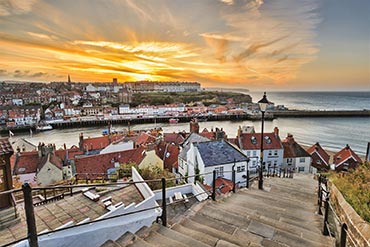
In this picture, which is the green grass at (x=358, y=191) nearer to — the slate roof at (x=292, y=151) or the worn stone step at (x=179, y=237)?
the worn stone step at (x=179, y=237)

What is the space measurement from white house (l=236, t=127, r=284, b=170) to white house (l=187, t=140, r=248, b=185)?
6.32 m

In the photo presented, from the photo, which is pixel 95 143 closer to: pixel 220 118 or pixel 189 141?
pixel 189 141

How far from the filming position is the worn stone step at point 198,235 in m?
2.92

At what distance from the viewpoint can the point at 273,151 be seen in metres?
23.7

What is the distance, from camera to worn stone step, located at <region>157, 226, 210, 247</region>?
2766 mm

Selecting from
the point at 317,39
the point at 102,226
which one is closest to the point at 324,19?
the point at 317,39

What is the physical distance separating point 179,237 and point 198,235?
30cm

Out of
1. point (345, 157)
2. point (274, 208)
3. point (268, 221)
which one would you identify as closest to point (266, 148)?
point (345, 157)

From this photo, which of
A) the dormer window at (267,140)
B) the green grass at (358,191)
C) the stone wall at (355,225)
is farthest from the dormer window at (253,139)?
the stone wall at (355,225)

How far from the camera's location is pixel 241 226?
12.2 ft

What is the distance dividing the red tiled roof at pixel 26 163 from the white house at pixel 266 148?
21720 millimetres

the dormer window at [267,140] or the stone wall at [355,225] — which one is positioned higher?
the stone wall at [355,225]

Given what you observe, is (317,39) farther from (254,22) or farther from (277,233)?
(277,233)

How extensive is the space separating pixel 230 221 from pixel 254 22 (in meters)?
16.2
